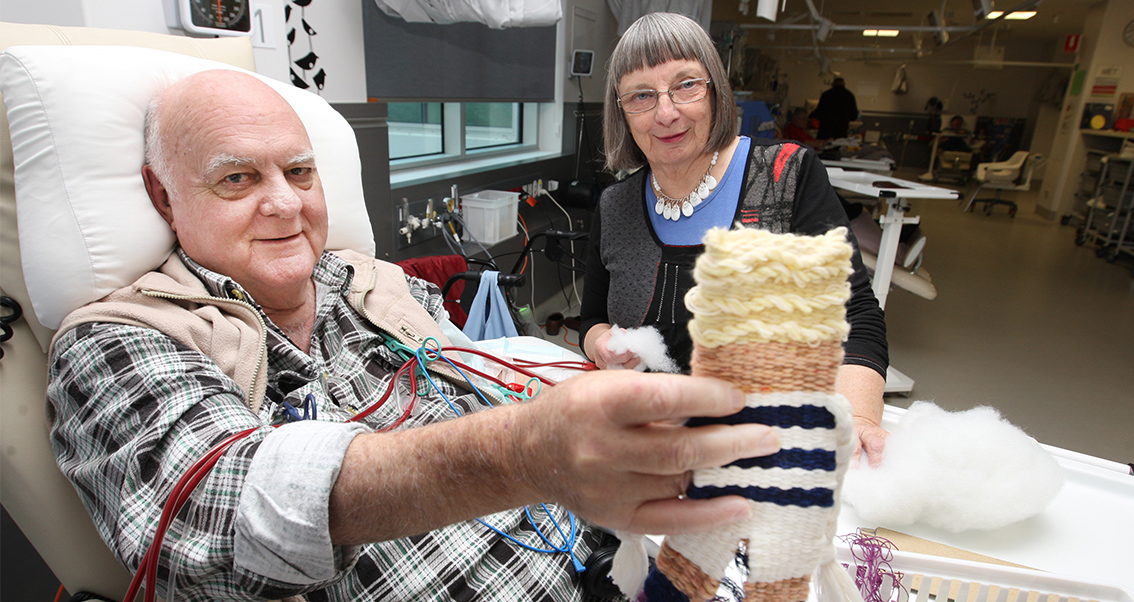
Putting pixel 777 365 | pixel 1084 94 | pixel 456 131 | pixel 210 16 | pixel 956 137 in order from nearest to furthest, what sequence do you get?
pixel 777 365, pixel 210 16, pixel 456 131, pixel 1084 94, pixel 956 137

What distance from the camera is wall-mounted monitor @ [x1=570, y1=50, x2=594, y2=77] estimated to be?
409 cm

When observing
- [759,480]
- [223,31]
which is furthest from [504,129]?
[759,480]

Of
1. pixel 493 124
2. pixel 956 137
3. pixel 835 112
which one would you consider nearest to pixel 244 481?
pixel 493 124

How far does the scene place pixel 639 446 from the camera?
0.47 meters

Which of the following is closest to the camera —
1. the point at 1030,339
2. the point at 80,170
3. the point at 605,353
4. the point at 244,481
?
the point at 244,481

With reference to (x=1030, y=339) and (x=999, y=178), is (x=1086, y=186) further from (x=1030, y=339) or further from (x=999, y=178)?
(x=1030, y=339)

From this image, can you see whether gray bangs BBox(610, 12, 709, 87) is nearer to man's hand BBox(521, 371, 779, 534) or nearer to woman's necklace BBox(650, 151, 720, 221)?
woman's necklace BBox(650, 151, 720, 221)

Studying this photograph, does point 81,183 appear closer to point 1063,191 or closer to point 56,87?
point 56,87

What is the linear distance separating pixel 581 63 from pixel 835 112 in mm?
5876

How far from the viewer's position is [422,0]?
7.36ft

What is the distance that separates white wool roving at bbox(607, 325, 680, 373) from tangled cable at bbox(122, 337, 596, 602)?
24cm

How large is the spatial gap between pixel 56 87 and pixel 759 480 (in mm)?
1179

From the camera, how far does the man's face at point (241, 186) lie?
0.97 meters

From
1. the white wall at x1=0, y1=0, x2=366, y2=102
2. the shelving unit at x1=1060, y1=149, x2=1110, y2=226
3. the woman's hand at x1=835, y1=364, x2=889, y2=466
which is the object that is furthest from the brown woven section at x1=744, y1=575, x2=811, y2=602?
the shelving unit at x1=1060, y1=149, x2=1110, y2=226
